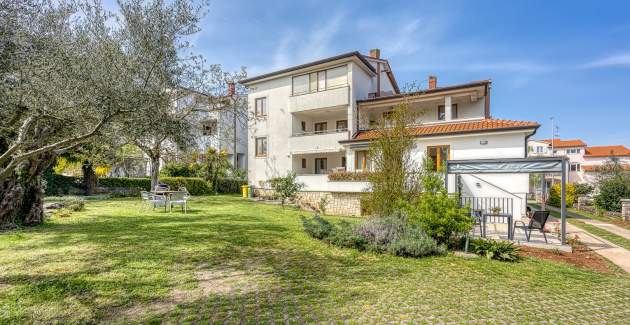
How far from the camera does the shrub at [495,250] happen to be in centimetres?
830

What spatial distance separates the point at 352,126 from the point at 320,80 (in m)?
5.01

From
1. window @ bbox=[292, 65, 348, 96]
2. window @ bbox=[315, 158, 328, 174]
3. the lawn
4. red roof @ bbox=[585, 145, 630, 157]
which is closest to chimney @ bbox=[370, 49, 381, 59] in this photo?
window @ bbox=[292, 65, 348, 96]

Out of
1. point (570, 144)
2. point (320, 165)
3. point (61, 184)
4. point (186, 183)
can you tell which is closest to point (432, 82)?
point (320, 165)

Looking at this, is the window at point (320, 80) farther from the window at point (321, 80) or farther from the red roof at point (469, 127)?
the red roof at point (469, 127)

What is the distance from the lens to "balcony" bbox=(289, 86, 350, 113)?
23.7 meters

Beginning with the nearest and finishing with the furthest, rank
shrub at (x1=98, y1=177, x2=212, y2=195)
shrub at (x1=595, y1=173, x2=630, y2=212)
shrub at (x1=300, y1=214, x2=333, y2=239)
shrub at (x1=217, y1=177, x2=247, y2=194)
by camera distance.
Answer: shrub at (x1=300, y1=214, x2=333, y2=239), shrub at (x1=595, y1=173, x2=630, y2=212), shrub at (x1=98, y1=177, x2=212, y2=195), shrub at (x1=217, y1=177, x2=247, y2=194)

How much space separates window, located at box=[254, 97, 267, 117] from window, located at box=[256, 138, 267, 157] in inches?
91.3

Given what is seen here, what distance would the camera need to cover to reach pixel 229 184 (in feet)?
109

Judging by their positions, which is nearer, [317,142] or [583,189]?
[317,142]

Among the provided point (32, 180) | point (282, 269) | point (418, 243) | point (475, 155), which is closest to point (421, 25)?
point (475, 155)

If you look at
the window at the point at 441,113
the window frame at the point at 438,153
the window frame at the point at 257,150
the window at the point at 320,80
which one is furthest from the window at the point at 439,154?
the window frame at the point at 257,150

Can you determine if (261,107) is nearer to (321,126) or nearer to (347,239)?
(321,126)

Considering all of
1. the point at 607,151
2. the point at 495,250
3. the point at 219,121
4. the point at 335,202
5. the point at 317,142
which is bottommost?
the point at 335,202

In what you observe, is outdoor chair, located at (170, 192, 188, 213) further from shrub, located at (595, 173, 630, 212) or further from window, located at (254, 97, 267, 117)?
shrub, located at (595, 173, 630, 212)
